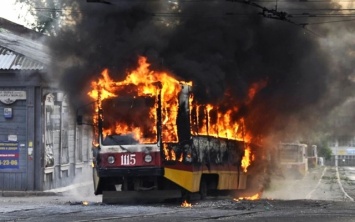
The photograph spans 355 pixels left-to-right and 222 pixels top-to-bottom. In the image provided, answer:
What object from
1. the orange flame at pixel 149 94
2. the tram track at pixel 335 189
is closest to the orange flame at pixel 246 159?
the tram track at pixel 335 189

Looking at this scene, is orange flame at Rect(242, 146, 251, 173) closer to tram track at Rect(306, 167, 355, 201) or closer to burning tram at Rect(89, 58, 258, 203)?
tram track at Rect(306, 167, 355, 201)

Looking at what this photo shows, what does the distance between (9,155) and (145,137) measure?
9.11m

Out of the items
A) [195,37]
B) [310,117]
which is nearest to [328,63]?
[310,117]

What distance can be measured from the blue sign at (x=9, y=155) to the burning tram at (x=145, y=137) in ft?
24.7

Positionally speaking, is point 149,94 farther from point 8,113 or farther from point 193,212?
point 8,113

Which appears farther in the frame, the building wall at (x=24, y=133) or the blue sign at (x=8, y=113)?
the blue sign at (x=8, y=113)

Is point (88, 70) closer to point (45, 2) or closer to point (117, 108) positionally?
point (117, 108)

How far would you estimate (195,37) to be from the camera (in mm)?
18922

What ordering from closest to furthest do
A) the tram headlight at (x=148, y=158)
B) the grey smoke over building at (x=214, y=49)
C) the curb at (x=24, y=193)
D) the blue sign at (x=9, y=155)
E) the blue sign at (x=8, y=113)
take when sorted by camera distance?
the tram headlight at (x=148, y=158), the grey smoke over building at (x=214, y=49), the curb at (x=24, y=193), the blue sign at (x=8, y=113), the blue sign at (x=9, y=155)

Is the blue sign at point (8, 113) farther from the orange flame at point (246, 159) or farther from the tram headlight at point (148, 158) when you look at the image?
the tram headlight at point (148, 158)

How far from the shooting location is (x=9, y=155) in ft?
81.3

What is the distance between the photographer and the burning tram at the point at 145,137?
1733cm

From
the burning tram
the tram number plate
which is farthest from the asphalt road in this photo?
the tram number plate

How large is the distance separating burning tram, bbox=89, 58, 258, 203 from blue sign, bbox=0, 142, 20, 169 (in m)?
7.54
